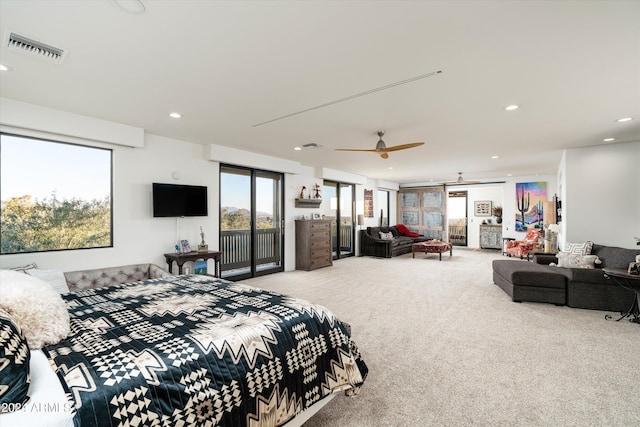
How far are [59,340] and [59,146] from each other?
3.43 meters

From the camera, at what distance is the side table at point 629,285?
3502 mm

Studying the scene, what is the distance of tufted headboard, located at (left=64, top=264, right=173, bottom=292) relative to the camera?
3.59 m

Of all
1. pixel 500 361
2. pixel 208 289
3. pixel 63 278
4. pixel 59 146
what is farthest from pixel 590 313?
pixel 59 146

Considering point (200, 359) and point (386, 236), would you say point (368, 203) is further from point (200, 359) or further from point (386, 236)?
point (200, 359)

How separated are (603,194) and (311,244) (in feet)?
18.5

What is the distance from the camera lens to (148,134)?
14.6 feet

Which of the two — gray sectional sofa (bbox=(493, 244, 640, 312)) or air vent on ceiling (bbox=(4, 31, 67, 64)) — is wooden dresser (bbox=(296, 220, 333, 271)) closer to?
gray sectional sofa (bbox=(493, 244, 640, 312))

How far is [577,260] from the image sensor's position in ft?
14.9

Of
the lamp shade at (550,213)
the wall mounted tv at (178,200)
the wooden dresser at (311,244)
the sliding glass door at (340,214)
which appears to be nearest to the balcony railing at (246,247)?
the wooden dresser at (311,244)

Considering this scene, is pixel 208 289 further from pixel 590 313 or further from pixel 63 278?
pixel 590 313

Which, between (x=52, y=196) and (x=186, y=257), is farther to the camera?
(x=186, y=257)

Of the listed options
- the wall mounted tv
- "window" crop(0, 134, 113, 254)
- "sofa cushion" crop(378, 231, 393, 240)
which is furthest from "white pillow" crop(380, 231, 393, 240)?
"window" crop(0, 134, 113, 254)

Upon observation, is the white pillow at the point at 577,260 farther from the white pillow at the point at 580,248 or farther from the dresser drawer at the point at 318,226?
the dresser drawer at the point at 318,226

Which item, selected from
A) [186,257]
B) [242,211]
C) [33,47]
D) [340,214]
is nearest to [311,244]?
[242,211]
